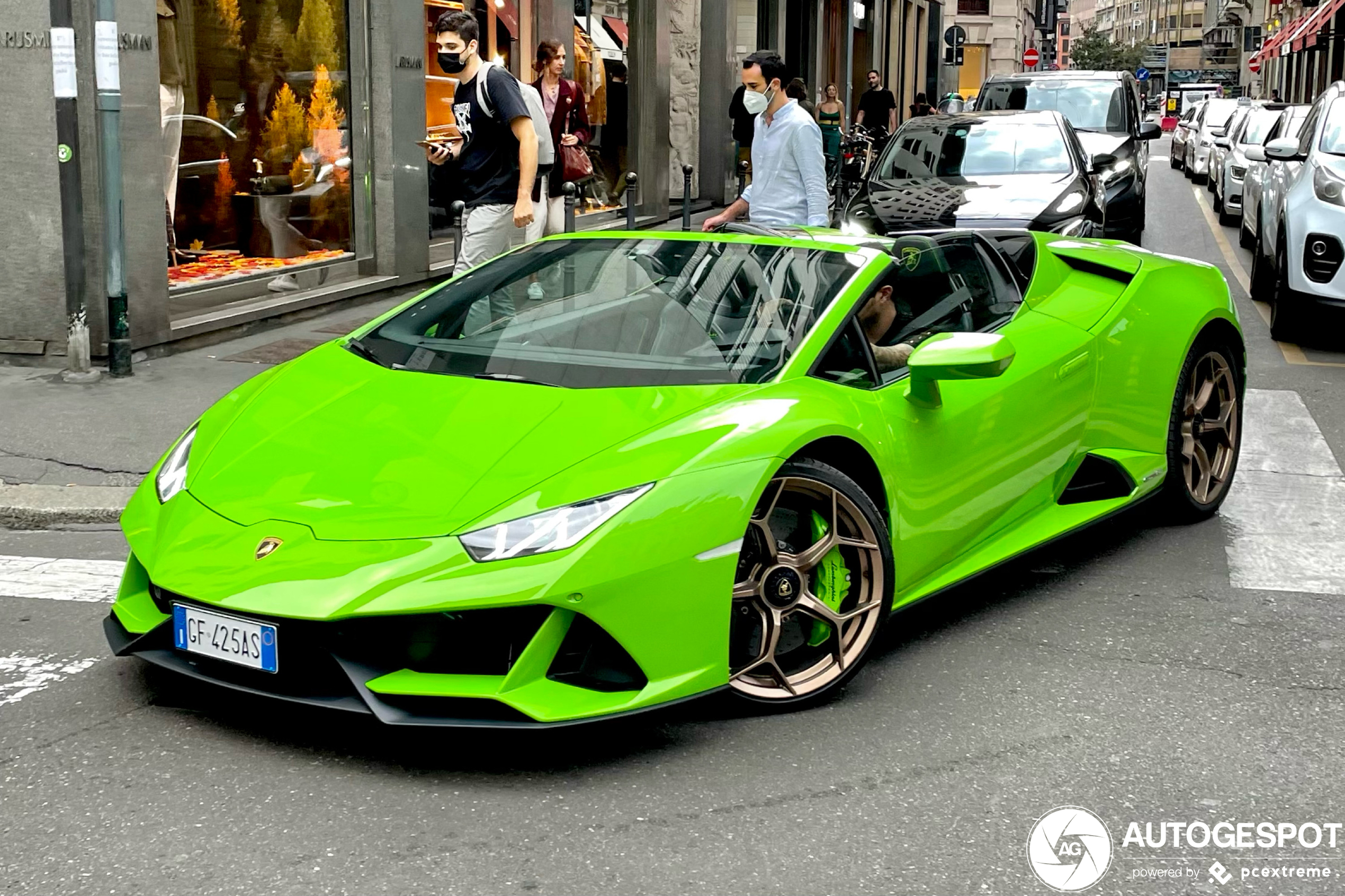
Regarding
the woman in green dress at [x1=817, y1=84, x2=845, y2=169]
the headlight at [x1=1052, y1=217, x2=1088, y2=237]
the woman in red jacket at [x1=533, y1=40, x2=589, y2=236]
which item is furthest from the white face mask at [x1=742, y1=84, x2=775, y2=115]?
the woman in green dress at [x1=817, y1=84, x2=845, y2=169]

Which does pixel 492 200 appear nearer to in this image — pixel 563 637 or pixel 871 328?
pixel 871 328

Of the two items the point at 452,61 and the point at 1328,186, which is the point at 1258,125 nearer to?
the point at 1328,186

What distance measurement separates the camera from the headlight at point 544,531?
141 inches

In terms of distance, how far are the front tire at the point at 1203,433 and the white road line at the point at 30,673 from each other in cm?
386

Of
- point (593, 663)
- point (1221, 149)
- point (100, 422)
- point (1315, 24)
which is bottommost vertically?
point (100, 422)

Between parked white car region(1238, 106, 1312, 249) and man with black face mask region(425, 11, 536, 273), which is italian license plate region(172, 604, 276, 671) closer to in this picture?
man with black face mask region(425, 11, 536, 273)

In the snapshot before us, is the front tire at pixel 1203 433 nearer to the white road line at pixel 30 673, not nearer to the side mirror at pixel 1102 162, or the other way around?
the white road line at pixel 30 673

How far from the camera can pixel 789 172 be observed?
8.81 metres

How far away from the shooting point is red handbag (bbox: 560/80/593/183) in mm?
12328

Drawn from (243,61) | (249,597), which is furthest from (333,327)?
(249,597)

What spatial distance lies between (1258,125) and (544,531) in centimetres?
2081

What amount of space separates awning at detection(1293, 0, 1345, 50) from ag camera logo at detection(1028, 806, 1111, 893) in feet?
135

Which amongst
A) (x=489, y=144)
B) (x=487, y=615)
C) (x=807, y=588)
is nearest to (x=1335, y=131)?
(x=489, y=144)

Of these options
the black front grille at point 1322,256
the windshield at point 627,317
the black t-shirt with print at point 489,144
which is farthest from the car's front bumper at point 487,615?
the black front grille at point 1322,256
